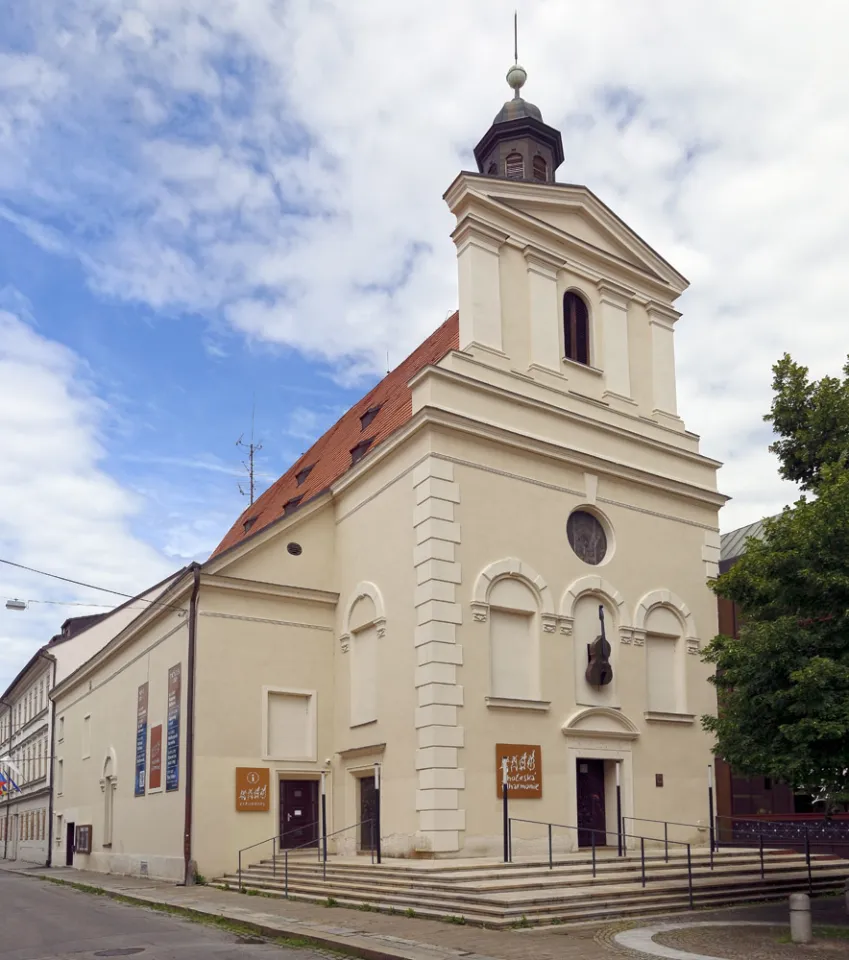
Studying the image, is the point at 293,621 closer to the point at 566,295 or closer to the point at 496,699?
the point at 496,699

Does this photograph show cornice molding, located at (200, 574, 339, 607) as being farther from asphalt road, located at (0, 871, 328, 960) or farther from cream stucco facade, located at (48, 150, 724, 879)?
asphalt road, located at (0, 871, 328, 960)

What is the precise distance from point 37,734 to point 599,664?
1528 inches

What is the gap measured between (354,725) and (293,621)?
9.95 ft

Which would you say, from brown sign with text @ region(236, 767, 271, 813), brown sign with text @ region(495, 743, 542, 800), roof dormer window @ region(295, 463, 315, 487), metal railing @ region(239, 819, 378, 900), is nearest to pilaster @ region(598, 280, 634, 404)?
brown sign with text @ region(495, 743, 542, 800)

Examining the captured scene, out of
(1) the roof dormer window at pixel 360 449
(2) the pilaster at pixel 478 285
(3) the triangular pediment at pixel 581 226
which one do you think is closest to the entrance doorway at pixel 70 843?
(1) the roof dormer window at pixel 360 449

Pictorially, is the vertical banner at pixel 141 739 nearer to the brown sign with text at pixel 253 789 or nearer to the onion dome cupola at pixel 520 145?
the brown sign with text at pixel 253 789

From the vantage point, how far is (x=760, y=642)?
15.1 metres

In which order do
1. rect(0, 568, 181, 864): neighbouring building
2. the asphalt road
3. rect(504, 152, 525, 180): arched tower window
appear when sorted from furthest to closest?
rect(0, 568, 181, 864): neighbouring building → rect(504, 152, 525, 180): arched tower window → the asphalt road

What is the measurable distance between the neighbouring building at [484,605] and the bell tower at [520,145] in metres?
0.46

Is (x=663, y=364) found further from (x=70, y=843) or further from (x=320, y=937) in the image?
(x=70, y=843)

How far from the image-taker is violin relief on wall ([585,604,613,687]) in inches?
907

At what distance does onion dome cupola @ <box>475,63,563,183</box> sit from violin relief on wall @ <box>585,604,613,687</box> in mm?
12966

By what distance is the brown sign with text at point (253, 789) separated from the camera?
23578 millimetres

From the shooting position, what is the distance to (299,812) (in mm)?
24531
